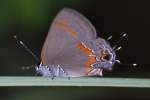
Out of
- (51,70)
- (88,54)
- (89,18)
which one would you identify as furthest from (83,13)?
(51,70)

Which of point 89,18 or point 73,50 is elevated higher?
point 89,18

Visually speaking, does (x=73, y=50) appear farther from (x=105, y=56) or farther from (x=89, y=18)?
(x=89, y=18)

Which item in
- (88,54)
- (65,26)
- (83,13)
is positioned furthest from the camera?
(83,13)

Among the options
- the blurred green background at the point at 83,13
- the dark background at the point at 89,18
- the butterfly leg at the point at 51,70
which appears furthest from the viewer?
the dark background at the point at 89,18

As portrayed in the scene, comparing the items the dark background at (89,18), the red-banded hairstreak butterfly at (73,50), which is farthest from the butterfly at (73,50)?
the dark background at (89,18)

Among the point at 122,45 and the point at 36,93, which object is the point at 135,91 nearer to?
the point at 36,93

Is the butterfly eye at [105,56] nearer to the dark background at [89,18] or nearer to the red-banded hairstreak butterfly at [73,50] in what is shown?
the red-banded hairstreak butterfly at [73,50]
